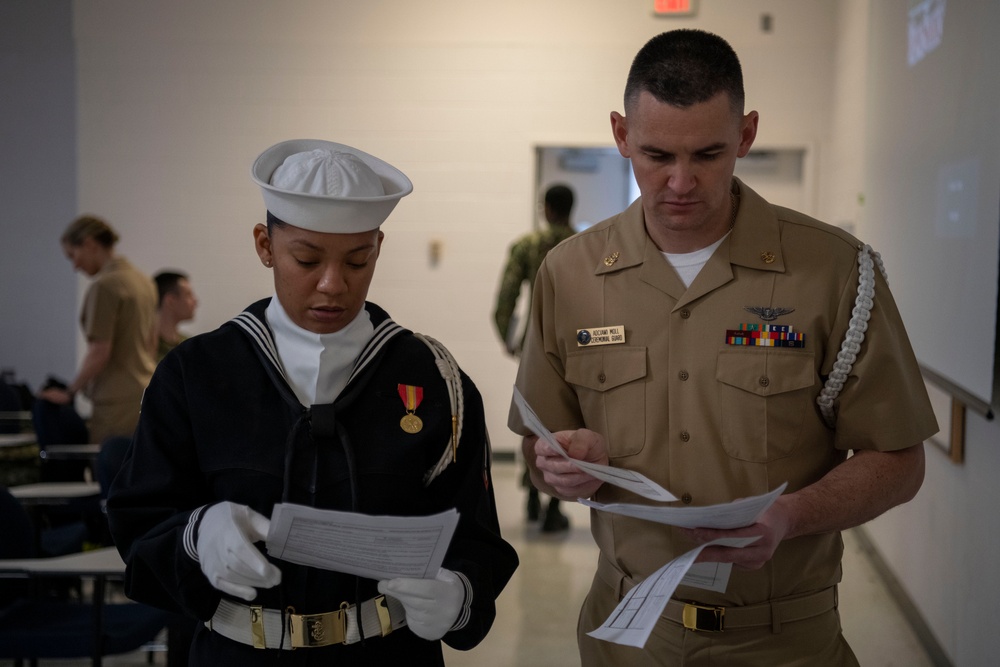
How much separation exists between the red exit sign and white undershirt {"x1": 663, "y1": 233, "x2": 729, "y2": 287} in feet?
19.3

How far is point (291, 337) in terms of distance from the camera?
53.9 inches

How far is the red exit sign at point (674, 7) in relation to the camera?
274 inches

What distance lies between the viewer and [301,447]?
52.3 inches

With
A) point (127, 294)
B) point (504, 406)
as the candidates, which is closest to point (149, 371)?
point (127, 294)

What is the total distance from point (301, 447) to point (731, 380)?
67cm

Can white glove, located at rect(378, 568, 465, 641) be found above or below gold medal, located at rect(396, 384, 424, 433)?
below

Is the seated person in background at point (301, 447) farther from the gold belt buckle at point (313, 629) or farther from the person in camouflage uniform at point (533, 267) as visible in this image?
the person in camouflage uniform at point (533, 267)

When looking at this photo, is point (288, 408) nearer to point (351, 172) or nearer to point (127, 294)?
point (351, 172)

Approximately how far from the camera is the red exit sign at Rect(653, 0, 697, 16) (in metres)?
6.96

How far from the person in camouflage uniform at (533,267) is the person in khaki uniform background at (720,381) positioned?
350 centimetres

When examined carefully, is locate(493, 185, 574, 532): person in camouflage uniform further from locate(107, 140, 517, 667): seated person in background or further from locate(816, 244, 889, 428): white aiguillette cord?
locate(107, 140, 517, 667): seated person in background

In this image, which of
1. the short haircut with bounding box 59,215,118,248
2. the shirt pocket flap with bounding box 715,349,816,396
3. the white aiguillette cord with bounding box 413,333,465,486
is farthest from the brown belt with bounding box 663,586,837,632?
the short haircut with bounding box 59,215,118,248

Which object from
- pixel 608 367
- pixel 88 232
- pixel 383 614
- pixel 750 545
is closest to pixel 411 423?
pixel 383 614

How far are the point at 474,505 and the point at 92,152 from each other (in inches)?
275
